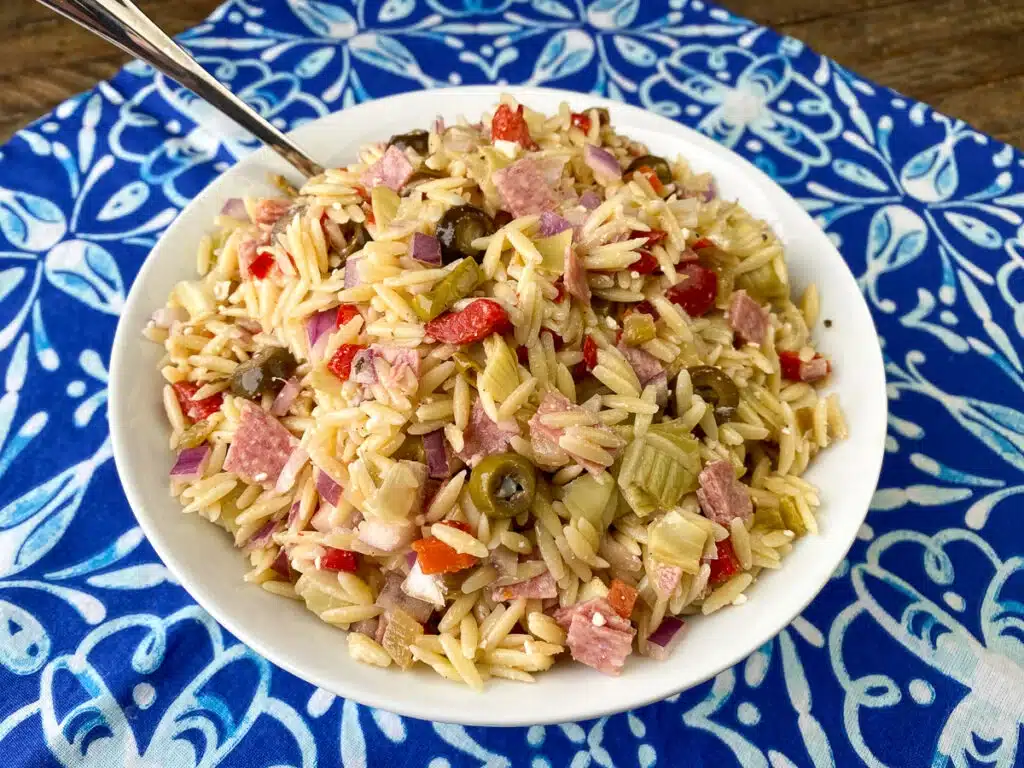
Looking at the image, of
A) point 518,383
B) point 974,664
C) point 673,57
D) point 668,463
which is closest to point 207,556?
point 518,383

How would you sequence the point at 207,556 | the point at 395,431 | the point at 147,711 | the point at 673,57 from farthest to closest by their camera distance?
the point at 673,57 < the point at 147,711 < the point at 207,556 < the point at 395,431

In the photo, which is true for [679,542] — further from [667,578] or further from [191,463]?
[191,463]

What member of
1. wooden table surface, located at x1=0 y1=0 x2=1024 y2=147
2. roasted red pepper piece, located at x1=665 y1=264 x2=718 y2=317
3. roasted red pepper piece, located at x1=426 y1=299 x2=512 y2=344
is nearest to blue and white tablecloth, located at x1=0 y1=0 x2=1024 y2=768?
wooden table surface, located at x1=0 y1=0 x2=1024 y2=147

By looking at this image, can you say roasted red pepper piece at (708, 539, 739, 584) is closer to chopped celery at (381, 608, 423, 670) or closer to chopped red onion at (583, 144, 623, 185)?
chopped celery at (381, 608, 423, 670)

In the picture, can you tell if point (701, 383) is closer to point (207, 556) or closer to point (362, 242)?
point (362, 242)

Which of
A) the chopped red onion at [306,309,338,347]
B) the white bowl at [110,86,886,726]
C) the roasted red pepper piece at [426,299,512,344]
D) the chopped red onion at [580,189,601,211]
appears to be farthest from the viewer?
the chopped red onion at [580,189,601,211]

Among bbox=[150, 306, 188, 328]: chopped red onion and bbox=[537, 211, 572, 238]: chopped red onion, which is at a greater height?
bbox=[537, 211, 572, 238]: chopped red onion

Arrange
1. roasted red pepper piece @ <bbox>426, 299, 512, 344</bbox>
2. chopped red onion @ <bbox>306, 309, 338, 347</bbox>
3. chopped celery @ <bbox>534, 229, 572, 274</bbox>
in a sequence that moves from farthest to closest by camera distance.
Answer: chopped red onion @ <bbox>306, 309, 338, 347</bbox>, chopped celery @ <bbox>534, 229, 572, 274</bbox>, roasted red pepper piece @ <bbox>426, 299, 512, 344</bbox>

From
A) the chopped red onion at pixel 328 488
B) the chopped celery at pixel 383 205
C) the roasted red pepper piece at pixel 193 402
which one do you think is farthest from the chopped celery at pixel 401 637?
the chopped celery at pixel 383 205
